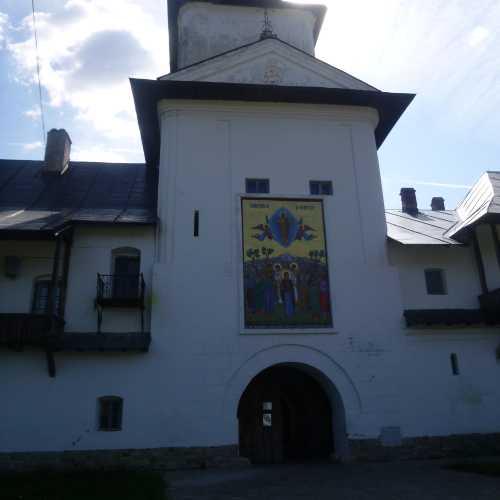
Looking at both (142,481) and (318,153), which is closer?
(142,481)

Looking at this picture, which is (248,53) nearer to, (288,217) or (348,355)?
(288,217)

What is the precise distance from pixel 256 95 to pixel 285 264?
5.70 metres

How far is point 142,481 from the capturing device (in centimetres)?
1044

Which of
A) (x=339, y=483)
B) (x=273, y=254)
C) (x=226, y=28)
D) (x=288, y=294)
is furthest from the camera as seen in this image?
(x=226, y=28)

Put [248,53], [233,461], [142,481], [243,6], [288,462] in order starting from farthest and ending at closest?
[243,6] → [248,53] → [288,462] → [233,461] → [142,481]

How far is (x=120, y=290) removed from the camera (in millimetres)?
14281

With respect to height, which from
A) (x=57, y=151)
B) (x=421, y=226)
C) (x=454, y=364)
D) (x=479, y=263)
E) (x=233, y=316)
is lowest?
(x=454, y=364)

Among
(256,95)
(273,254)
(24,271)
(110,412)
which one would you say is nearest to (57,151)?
(24,271)

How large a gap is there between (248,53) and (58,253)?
30.4 feet

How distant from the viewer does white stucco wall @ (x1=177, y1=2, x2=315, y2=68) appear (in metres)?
19.6

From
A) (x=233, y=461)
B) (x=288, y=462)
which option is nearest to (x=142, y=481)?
(x=233, y=461)

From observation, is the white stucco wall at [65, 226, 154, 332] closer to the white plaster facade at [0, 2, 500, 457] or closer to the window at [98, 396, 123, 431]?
the white plaster facade at [0, 2, 500, 457]

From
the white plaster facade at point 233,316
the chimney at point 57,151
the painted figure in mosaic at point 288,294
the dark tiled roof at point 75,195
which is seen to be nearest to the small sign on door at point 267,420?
the white plaster facade at point 233,316

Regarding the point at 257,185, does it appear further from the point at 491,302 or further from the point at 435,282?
the point at 491,302
